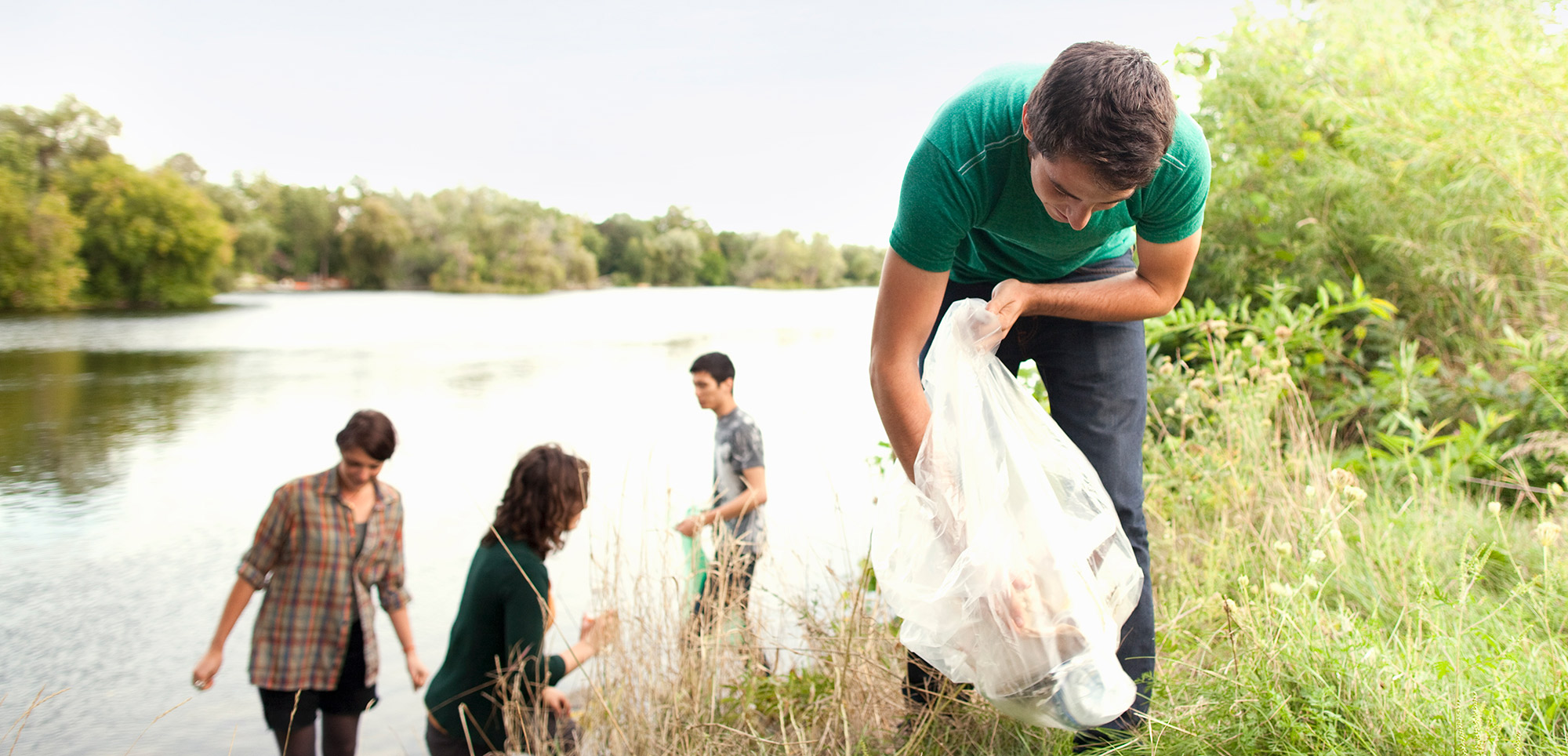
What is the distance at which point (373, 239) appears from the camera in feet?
107

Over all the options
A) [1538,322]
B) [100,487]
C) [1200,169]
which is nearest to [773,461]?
[1538,322]

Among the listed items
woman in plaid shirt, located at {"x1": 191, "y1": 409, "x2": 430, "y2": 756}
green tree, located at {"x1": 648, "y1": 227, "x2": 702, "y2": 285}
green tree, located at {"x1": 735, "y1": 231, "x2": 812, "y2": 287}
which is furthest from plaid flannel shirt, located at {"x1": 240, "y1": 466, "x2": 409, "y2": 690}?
green tree, located at {"x1": 648, "y1": 227, "x2": 702, "y2": 285}

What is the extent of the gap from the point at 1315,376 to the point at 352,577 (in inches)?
161

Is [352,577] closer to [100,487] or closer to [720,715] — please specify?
[720,715]

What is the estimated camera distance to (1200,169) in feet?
4.22

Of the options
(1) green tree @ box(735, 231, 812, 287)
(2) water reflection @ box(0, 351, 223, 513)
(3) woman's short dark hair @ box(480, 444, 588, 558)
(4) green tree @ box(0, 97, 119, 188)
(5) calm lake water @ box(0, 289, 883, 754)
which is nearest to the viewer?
(3) woman's short dark hair @ box(480, 444, 588, 558)

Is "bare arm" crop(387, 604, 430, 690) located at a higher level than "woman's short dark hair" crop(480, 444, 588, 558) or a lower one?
lower

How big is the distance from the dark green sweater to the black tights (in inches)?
24.8

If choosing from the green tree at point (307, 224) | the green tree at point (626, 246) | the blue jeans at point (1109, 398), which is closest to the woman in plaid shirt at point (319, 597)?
the blue jeans at point (1109, 398)

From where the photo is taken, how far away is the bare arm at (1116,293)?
4.61ft

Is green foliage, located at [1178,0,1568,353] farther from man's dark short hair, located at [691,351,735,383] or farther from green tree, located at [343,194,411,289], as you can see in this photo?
green tree, located at [343,194,411,289]

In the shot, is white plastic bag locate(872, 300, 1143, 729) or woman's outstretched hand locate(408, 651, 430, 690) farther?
woman's outstretched hand locate(408, 651, 430, 690)

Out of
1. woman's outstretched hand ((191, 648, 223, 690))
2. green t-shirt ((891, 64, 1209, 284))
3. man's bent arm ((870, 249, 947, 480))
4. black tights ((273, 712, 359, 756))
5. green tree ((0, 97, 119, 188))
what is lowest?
black tights ((273, 712, 359, 756))

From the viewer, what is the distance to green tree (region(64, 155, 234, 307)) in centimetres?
2653
